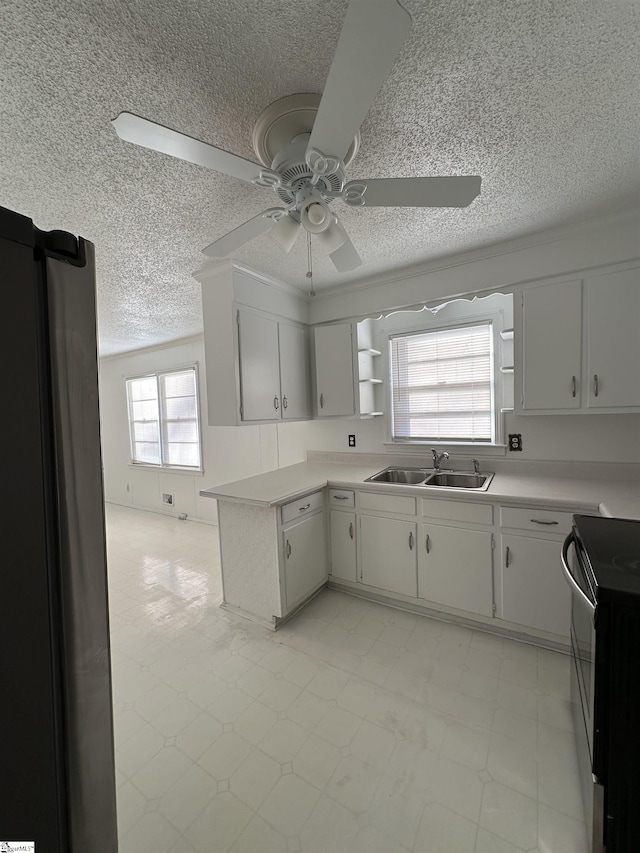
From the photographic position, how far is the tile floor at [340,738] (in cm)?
124

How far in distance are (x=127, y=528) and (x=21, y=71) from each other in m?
4.77

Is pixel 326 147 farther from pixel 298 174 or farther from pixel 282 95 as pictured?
pixel 282 95

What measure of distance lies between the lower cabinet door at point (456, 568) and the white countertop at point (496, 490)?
0.89 ft

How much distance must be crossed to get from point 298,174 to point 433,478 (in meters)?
2.30

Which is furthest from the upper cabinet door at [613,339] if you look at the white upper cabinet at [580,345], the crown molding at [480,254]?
the crown molding at [480,254]

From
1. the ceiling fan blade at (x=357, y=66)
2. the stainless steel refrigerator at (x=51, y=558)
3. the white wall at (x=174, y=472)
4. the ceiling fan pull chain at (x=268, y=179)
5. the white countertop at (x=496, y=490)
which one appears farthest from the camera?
the white wall at (x=174, y=472)

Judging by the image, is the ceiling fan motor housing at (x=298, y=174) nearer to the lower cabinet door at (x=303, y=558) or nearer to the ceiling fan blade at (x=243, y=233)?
the ceiling fan blade at (x=243, y=233)

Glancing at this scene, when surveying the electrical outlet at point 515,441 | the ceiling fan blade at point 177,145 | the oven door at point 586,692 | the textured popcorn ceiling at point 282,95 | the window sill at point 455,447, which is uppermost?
the textured popcorn ceiling at point 282,95

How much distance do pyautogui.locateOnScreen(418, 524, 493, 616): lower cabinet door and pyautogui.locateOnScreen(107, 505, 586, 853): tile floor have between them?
0.20 m

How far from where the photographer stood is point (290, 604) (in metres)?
2.43

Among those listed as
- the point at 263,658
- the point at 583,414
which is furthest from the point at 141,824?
the point at 583,414

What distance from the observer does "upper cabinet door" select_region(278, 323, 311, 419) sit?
305 centimetres

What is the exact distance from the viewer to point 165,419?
5.21 meters

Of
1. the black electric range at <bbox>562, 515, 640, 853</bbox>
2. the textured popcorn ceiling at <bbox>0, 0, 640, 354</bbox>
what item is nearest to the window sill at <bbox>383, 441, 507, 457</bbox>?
the textured popcorn ceiling at <bbox>0, 0, 640, 354</bbox>
